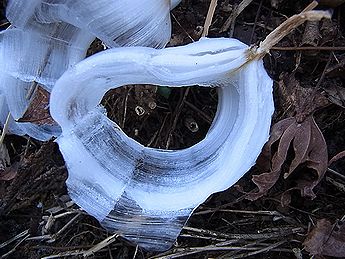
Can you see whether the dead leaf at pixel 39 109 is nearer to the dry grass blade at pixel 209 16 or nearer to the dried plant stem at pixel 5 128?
the dried plant stem at pixel 5 128

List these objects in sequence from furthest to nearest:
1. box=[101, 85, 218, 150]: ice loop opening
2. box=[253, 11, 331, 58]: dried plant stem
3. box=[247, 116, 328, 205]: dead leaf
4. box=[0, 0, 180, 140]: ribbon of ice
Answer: box=[101, 85, 218, 150]: ice loop opening < box=[247, 116, 328, 205]: dead leaf < box=[0, 0, 180, 140]: ribbon of ice < box=[253, 11, 331, 58]: dried plant stem

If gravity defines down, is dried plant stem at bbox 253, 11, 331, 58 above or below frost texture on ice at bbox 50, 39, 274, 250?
above

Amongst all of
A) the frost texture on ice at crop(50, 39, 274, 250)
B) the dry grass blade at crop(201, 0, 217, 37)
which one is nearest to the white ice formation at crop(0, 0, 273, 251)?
the frost texture on ice at crop(50, 39, 274, 250)

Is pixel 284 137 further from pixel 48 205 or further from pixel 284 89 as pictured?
pixel 48 205

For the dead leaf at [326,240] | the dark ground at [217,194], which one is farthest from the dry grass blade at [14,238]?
the dead leaf at [326,240]

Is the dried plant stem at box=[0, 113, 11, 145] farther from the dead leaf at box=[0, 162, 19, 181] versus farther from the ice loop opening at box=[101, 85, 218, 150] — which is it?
the ice loop opening at box=[101, 85, 218, 150]

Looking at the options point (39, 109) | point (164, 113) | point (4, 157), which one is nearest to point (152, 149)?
point (164, 113)

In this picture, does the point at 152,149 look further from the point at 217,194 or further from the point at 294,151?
the point at 294,151

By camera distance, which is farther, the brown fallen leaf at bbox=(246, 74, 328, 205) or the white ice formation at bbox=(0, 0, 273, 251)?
the brown fallen leaf at bbox=(246, 74, 328, 205)

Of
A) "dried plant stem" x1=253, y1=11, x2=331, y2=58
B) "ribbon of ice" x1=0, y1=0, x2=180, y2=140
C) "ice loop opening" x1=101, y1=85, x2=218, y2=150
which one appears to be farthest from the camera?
"ice loop opening" x1=101, y1=85, x2=218, y2=150
